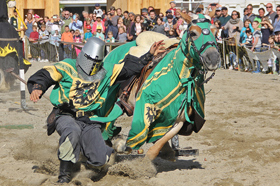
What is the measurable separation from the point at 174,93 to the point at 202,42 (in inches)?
24.6

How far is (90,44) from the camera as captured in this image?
174 inches

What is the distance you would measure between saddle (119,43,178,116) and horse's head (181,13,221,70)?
53 centimetres

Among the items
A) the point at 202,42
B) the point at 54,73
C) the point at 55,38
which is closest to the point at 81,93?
the point at 54,73

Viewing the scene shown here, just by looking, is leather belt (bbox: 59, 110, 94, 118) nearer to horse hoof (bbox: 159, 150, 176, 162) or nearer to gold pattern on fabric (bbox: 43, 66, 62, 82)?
gold pattern on fabric (bbox: 43, 66, 62, 82)

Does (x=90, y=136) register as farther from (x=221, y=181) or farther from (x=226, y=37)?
(x=226, y=37)

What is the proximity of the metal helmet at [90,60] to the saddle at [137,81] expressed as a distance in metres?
0.66

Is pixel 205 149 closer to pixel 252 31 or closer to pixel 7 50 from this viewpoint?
pixel 7 50

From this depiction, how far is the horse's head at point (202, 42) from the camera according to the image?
4.05m

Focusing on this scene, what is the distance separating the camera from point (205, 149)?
591 cm

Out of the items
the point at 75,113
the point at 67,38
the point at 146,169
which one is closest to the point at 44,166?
the point at 75,113

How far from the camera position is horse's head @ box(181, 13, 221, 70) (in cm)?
405

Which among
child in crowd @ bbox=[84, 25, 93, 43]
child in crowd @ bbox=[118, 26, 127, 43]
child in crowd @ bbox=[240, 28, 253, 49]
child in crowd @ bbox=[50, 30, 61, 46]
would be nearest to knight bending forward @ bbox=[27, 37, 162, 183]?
child in crowd @ bbox=[240, 28, 253, 49]

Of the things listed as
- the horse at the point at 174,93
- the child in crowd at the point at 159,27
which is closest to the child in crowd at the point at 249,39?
the child in crowd at the point at 159,27

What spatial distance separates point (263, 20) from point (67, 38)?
7304mm
